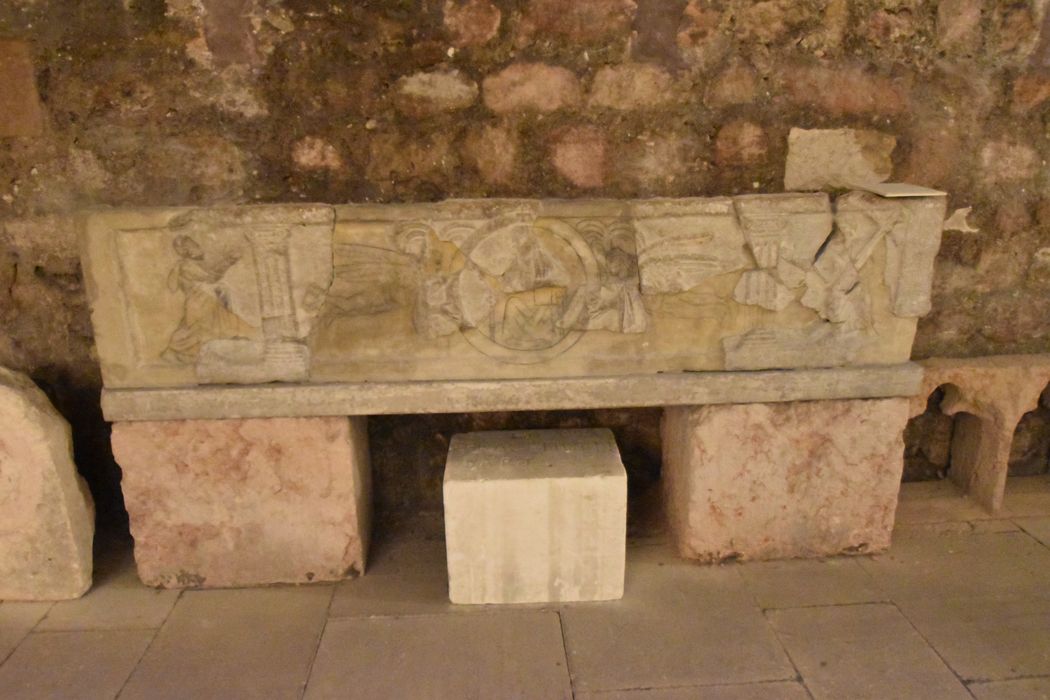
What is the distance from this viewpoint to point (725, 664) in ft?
8.36

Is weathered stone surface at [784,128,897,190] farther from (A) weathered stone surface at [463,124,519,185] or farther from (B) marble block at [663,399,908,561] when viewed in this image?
(A) weathered stone surface at [463,124,519,185]

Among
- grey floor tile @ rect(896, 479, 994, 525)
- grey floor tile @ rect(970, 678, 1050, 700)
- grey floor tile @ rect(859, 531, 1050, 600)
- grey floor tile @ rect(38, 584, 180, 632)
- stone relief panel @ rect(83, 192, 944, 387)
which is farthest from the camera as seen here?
grey floor tile @ rect(896, 479, 994, 525)

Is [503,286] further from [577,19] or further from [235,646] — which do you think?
[235,646]

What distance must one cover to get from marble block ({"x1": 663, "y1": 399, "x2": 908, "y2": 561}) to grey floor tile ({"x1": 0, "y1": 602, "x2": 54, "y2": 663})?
8.13 ft

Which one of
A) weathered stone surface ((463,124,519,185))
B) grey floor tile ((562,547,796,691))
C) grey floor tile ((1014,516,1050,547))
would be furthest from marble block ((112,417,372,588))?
grey floor tile ((1014,516,1050,547))

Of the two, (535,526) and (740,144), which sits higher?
(740,144)

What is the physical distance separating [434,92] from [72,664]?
244cm

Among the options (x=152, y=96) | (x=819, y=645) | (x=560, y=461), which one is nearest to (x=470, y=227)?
(x=560, y=461)

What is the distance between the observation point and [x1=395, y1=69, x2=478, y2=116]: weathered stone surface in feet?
9.89

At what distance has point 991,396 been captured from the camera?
337 centimetres

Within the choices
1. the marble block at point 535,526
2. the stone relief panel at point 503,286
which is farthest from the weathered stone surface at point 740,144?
the marble block at point 535,526

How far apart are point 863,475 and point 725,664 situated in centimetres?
99

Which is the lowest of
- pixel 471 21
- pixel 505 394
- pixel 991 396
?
pixel 991 396

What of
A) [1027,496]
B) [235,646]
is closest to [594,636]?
[235,646]
